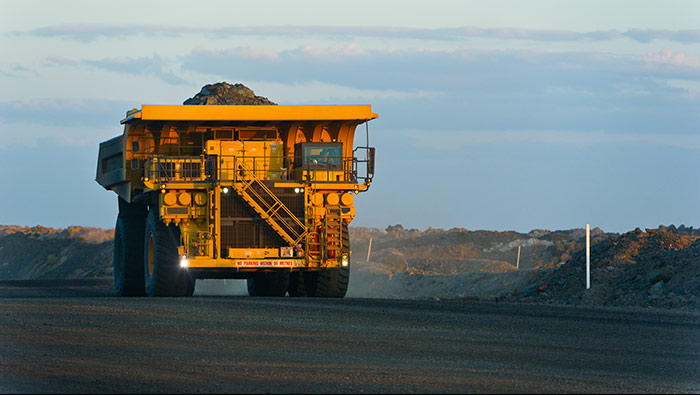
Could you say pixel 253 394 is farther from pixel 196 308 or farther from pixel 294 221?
pixel 294 221

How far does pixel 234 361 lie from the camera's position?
11953 mm

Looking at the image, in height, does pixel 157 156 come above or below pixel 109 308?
above

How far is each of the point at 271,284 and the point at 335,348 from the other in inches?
554

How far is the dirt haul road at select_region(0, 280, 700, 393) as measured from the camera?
10.5m

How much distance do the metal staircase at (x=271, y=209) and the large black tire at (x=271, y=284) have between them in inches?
163

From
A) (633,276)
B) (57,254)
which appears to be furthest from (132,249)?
(57,254)

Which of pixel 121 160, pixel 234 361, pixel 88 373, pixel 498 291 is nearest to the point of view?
pixel 88 373

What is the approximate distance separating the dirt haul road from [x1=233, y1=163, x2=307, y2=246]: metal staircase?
88.9 inches

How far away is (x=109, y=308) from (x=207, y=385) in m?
8.77

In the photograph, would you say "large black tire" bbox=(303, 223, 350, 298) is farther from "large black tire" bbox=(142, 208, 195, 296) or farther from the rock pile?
the rock pile

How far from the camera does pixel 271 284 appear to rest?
89.6 feet

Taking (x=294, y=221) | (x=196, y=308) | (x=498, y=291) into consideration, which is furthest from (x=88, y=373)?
(x=498, y=291)

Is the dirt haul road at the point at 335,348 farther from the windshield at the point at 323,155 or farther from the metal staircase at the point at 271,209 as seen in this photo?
the windshield at the point at 323,155

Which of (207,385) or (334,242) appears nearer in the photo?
(207,385)
